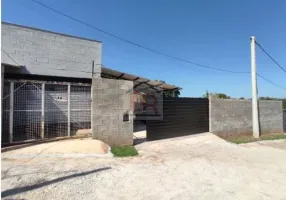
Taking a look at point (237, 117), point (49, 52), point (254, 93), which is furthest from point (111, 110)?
point (254, 93)

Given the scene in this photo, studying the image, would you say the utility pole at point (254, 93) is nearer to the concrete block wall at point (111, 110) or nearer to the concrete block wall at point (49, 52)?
the concrete block wall at point (111, 110)

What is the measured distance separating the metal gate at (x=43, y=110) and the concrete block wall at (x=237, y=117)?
6.42 metres

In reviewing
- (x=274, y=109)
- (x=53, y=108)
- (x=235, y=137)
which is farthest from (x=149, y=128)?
(x=274, y=109)

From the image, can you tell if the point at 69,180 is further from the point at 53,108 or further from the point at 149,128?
the point at 149,128

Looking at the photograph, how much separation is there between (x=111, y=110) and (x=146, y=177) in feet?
11.0

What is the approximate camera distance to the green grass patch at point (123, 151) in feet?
21.9

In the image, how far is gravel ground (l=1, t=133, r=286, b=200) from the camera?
154 inches

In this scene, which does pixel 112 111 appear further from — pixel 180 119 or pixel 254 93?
pixel 254 93

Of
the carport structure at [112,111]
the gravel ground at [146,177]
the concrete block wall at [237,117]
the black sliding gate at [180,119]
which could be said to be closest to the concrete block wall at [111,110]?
the carport structure at [112,111]

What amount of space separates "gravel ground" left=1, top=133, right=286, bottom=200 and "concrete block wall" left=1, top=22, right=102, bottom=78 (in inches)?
159

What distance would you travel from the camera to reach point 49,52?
29.4ft

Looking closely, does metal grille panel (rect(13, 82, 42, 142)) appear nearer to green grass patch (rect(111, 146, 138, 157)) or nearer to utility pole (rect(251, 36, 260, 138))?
green grass patch (rect(111, 146, 138, 157))

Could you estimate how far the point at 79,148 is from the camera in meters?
6.42

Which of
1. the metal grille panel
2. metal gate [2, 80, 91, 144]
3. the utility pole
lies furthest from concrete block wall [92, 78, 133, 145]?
the utility pole
